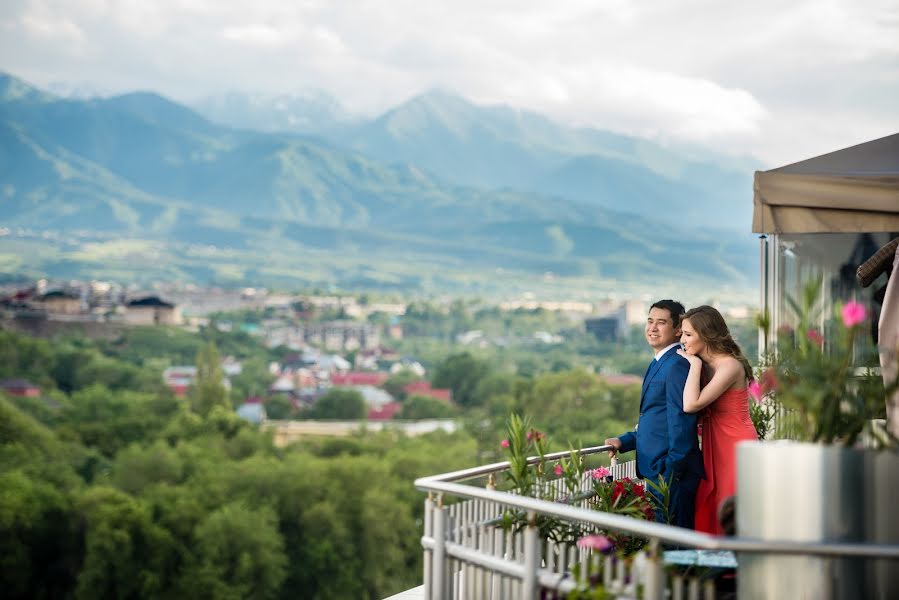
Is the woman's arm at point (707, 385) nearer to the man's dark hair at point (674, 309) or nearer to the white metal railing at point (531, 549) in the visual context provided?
the man's dark hair at point (674, 309)

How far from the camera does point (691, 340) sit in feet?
13.5

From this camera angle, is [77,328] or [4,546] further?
[77,328]

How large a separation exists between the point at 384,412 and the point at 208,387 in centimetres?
1683

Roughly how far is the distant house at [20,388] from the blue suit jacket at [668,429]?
84.6 metres

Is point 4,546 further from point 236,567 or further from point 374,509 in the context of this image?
point 374,509

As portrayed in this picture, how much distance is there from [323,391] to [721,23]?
80182 millimetres

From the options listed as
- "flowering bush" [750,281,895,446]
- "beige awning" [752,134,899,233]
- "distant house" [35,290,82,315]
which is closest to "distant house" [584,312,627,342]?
"distant house" [35,290,82,315]

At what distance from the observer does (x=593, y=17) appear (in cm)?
17825

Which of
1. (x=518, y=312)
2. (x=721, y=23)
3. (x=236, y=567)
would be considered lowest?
(x=236, y=567)

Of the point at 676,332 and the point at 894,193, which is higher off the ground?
the point at 894,193

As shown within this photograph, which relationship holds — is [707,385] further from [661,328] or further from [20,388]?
[20,388]

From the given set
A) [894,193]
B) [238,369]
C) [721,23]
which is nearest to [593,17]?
[721,23]

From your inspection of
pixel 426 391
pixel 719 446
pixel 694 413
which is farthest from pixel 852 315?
Answer: pixel 426 391

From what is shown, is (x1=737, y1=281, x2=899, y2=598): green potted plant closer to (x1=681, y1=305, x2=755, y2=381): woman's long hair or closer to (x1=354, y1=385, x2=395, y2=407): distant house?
(x1=681, y1=305, x2=755, y2=381): woman's long hair
